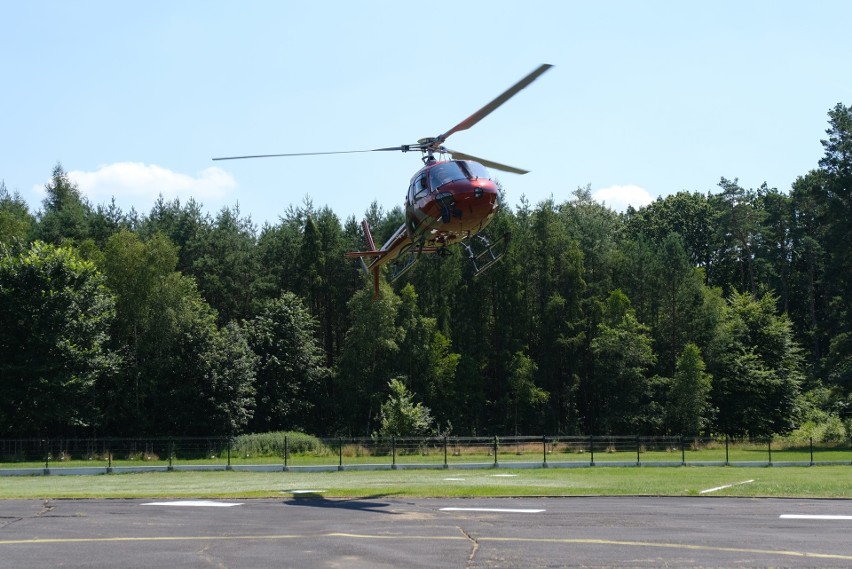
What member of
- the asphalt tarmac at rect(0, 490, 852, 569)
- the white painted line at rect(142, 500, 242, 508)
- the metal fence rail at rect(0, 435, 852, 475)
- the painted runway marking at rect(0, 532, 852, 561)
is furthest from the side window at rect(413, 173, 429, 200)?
the metal fence rail at rect(0, 435, 852, 475)

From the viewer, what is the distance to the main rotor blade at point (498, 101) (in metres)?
22.0

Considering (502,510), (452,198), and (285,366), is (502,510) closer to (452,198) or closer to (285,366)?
(452,198)

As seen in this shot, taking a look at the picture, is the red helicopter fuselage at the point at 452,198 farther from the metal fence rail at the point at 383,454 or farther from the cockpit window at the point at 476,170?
the metal fence rail at the point at 383,454

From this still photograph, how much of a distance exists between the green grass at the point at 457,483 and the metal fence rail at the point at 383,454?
2199 mm

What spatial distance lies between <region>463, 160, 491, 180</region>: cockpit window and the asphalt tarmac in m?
8.40

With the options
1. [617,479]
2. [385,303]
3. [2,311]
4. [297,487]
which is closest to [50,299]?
[2,311]

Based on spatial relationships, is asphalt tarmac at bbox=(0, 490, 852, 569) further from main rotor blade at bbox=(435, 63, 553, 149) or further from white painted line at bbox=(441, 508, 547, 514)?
main rotor blade at bbox=(435, 63, 553, 149)

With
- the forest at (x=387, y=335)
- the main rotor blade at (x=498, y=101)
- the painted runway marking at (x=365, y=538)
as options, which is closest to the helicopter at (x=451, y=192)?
the main rotor blade at (x=498, y=101)

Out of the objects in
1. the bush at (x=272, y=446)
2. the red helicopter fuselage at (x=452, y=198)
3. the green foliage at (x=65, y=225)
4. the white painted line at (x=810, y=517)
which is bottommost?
the bush at (x=272, y=446)

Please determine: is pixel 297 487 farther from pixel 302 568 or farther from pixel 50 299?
pixel 50 299

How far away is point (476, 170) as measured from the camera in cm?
2484

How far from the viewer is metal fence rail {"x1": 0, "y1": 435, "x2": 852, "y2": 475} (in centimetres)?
4141

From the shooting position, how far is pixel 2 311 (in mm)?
54625

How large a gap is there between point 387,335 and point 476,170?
44.8m
